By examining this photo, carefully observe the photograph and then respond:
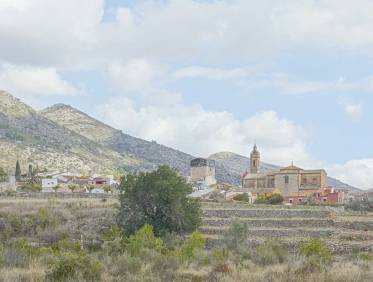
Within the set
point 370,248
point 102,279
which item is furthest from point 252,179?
point 102,279

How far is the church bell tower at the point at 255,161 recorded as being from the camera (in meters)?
103

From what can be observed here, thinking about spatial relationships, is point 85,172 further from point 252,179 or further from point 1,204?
point 1,204

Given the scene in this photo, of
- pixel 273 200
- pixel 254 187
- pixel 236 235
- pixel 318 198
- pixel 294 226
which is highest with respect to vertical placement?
pixel 254 187

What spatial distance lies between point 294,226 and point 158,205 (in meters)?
10.9

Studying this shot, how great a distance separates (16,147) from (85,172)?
17.4m

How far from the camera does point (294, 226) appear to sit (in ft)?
150

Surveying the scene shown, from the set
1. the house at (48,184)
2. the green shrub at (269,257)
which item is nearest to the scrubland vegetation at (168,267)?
the green shrub at (269,257)

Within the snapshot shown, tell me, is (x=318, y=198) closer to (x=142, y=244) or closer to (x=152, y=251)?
(x=142, y=244)

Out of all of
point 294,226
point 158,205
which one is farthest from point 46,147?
point 294,226

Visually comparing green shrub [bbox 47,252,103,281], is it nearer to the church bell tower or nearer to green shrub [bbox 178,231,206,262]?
green shrub [bbox 178,231,206,262]

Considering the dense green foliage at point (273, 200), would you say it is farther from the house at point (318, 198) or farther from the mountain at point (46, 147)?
the mountain at point (46, 147)

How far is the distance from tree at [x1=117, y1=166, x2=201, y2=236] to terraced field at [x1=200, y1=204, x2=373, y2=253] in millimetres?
Result: 1822

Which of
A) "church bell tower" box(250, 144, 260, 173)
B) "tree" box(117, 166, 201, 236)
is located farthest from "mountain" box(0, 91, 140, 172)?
"tree" box(117, 166, 201, 236)

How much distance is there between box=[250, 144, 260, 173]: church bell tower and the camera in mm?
103481
